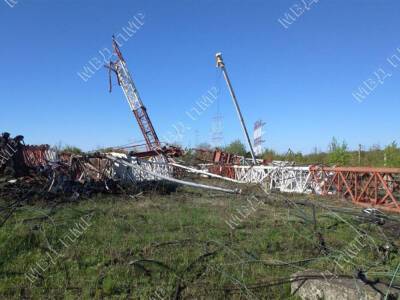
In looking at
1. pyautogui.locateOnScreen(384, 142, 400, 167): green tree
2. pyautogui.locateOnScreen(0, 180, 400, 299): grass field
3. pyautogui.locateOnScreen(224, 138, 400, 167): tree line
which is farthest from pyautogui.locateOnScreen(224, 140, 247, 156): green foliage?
pyautogui.locateOnScreen(0, 180, 400, 299): grass field

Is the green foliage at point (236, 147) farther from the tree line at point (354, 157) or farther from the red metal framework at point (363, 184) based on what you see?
the red metal framework at point (363, 184)

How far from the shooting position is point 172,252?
4859 millimetres

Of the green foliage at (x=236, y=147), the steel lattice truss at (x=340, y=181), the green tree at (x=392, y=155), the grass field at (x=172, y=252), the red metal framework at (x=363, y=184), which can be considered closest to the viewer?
the grass field at (x=172, y=252)

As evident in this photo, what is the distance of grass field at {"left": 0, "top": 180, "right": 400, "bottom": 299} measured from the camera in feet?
12.7

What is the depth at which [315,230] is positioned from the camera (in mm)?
6055

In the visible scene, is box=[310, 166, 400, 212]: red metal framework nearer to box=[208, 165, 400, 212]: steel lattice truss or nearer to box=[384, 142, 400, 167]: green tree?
box=[208, 165, 400, 212]: steel lattice truss

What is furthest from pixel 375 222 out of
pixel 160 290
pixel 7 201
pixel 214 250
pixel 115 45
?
pixel 115 45

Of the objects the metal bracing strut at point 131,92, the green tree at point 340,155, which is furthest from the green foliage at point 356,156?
the metal bracing strut at point 131,92

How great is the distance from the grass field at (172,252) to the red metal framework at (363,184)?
2938 millimetres

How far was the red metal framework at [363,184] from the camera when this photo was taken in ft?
32.1

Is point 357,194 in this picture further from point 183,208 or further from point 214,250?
point 214,250

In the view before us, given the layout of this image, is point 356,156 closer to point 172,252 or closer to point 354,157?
point 354,157

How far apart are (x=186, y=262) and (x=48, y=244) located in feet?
6.18

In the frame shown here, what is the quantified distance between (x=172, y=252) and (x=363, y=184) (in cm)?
778
